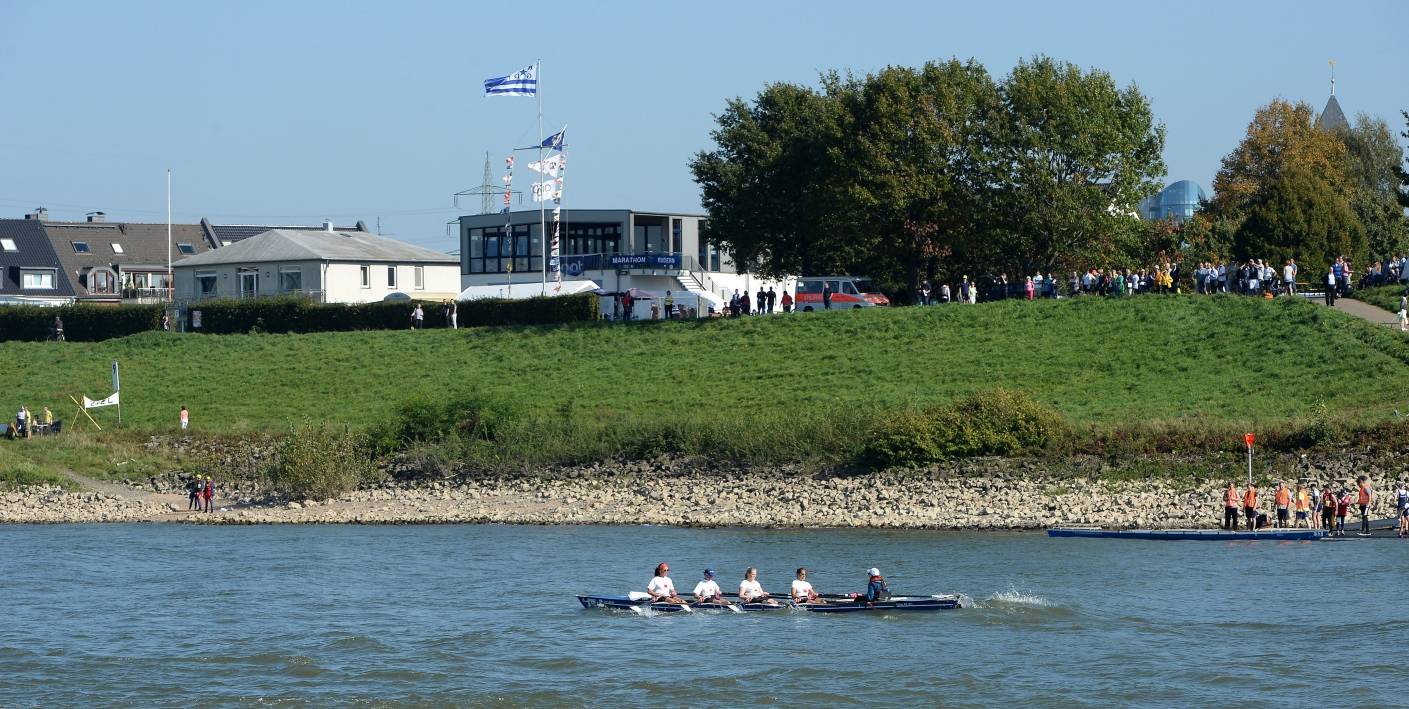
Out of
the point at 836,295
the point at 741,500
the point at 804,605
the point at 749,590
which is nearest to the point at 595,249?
the point at 836,295

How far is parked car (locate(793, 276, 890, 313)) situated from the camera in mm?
69188

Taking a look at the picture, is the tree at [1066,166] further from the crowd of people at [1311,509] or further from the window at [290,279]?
the window at [290,279]

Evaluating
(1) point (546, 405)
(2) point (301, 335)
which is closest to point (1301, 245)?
(1) point (546, 405)

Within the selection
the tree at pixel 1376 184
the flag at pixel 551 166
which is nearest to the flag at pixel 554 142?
the flag at pixel 551 166

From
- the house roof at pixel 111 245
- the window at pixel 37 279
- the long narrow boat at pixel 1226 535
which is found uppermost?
the house roof at pixel 111 245

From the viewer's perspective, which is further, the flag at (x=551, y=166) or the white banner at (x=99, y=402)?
the flag at (x=551, y=166)

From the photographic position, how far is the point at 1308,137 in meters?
88.2

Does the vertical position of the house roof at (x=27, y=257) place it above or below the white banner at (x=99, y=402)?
above

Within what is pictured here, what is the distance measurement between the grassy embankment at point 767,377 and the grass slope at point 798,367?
12 cm

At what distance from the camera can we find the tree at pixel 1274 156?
86.9 meters

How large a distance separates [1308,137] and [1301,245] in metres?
11.4

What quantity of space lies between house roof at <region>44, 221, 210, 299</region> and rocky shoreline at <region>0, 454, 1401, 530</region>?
201 feet

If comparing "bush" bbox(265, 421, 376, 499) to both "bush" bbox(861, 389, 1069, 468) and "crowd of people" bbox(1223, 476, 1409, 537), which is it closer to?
"bush" bbox(861, 389, 1069, 468)

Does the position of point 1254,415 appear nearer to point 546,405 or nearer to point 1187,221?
point 546,405
